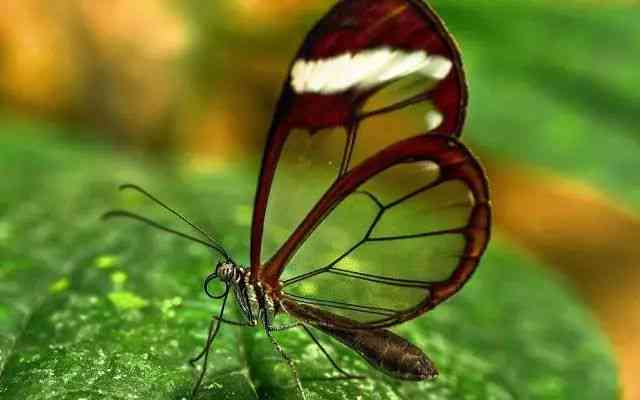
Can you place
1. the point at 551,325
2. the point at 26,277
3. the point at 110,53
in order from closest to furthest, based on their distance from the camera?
the point at 26,277, the point at 551,325, the point at 110,53

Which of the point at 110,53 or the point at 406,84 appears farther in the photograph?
the point at 110,53

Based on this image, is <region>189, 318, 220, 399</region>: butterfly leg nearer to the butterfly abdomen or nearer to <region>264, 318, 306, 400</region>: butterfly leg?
<region>264, 318, 306, 400</region>: butterfly leg

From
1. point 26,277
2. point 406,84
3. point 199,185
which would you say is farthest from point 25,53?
point 406,84

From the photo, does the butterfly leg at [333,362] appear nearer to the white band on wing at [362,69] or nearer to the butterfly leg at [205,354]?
the butterfly leg at [205,354]

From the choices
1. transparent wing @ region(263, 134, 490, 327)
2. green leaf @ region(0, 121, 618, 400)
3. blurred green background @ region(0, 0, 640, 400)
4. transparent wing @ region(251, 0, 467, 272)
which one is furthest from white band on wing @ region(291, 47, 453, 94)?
blurred green background @ region(0, 0, 640, 400)

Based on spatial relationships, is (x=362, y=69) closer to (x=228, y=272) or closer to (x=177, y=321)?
(x=228, y=272)

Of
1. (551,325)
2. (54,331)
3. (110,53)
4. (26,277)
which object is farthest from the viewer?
(110,53)

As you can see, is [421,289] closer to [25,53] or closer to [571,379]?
[571,379]
